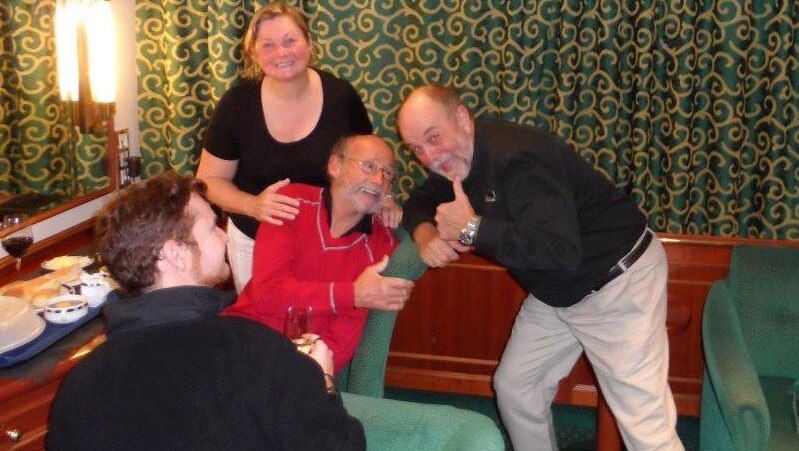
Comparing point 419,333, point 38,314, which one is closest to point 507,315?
point 419,333

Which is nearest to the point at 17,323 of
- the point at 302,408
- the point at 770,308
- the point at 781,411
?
the point at 302,408

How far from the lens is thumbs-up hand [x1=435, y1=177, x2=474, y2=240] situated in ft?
6.78

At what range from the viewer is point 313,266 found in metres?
2.20

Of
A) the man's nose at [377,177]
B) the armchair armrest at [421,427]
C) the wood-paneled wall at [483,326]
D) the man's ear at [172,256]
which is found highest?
the man's nose at [377,177]

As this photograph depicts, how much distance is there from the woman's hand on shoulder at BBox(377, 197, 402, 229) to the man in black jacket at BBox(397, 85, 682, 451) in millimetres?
74

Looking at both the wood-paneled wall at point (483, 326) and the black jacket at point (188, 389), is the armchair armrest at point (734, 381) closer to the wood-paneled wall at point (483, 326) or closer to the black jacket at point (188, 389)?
the wood-paneled wall at point (483, 326)

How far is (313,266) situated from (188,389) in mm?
1026

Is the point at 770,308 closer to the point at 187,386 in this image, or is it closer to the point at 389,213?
the point at 389,213

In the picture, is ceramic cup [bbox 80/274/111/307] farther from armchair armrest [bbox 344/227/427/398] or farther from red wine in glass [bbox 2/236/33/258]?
armchair armrest [bbox 344/227/427/398]

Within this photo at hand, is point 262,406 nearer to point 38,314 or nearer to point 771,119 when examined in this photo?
point 38,314

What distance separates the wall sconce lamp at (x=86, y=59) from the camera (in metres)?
2.77

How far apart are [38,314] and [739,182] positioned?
250 centimetres

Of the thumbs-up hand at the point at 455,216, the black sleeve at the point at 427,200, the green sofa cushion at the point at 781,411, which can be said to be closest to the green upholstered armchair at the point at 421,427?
the thumbs-up hand at the point at 455,216

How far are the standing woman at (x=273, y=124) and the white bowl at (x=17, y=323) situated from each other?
689 mm
